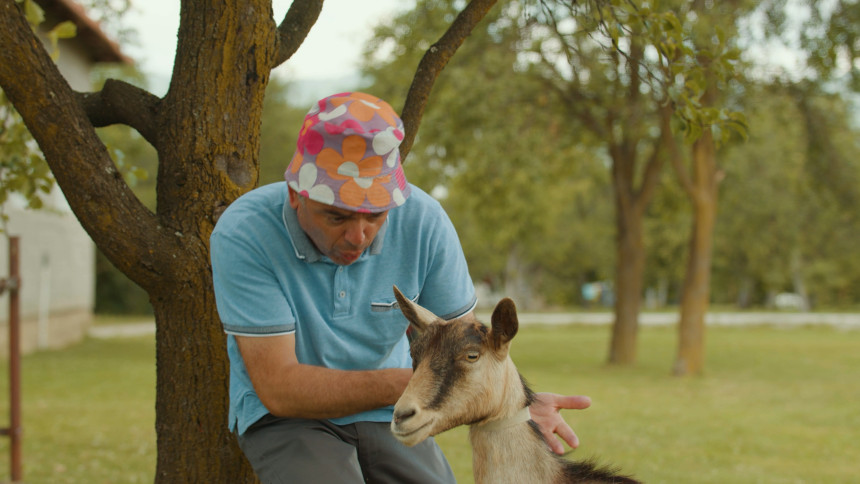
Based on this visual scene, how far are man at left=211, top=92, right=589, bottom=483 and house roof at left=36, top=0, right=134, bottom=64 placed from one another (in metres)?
14.9

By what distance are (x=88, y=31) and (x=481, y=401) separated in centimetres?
1916

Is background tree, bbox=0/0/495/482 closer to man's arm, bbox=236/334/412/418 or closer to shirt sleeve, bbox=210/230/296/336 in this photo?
shirt sleeve, bbox=210/230/296/336

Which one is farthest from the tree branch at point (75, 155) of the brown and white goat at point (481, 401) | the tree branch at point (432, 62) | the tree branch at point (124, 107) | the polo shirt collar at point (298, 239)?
the brown and white goat at point (481, 401)

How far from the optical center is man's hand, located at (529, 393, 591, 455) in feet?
10.5

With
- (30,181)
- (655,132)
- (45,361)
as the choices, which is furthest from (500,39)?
(30,181)

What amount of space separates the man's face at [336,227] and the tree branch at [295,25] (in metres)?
1.58

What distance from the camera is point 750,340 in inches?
1113

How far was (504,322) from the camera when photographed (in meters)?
2.85

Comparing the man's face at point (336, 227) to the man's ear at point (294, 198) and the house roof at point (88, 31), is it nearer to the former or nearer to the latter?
the man's ear at point (294, 198)

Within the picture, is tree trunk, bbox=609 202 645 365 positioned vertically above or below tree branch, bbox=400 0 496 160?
below

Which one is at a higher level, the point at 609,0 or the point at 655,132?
the point at 655,132

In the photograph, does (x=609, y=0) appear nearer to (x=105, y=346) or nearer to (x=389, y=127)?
(x=389, y=127)

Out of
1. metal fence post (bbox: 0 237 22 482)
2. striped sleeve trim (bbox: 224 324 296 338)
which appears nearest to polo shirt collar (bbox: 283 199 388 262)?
striped sleeve trim (bbox: 224 324 296 338)

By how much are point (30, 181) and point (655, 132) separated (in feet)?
55.2
